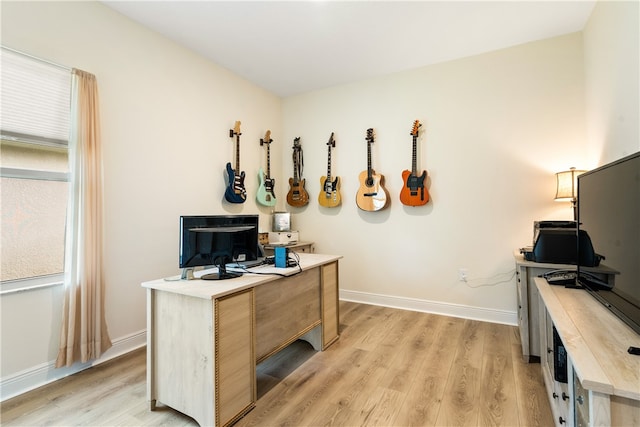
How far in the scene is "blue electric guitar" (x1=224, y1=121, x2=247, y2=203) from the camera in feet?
11.1

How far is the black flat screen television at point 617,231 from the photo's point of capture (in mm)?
1141

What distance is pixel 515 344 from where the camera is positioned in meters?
2.53

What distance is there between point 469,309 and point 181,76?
3.79 m

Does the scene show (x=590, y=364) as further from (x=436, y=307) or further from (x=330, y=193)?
(x=330, y=193)

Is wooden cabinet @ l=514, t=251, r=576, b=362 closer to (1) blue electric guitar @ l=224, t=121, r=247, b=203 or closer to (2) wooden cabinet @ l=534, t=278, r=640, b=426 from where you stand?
(2) wooden cabinet @ l=534, t=278, r=640, b=426

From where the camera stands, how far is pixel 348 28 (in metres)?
2.70

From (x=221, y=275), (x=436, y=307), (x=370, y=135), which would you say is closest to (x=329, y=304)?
(x=221, y=275)

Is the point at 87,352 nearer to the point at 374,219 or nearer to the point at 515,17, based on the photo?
the point at 374,219

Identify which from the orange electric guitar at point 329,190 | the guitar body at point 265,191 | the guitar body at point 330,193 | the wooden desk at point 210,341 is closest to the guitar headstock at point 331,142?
the orange electric guitar at point 329,190

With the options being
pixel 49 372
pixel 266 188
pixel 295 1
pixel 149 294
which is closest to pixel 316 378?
pixel 149 294

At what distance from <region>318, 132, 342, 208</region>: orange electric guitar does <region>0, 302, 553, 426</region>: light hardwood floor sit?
69.1 inches

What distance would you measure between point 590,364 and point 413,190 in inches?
99.8

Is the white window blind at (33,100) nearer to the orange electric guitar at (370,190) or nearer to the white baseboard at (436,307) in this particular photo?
the orange electric guitar at (370,190)

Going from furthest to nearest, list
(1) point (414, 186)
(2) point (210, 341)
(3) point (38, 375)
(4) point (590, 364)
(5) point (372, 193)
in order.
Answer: (5) point (372, 193)
(1) point (414, 186)
(3) point (38, 375)
(2) point (210, 341)
(4) point (590, 364)
